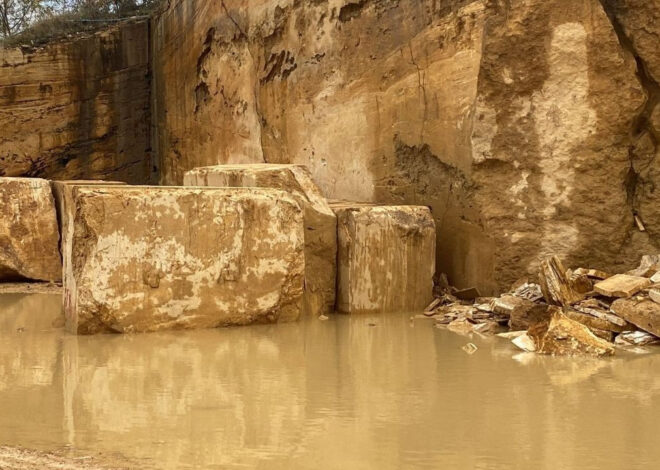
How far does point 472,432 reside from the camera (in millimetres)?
2652

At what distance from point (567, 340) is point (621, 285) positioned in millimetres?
650

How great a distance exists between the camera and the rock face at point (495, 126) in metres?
5.17

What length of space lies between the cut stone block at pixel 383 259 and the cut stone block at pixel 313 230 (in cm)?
5

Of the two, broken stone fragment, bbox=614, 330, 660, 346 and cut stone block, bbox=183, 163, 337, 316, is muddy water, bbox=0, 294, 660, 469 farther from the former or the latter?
cut stone block, bbox=183, 163, 337, 316

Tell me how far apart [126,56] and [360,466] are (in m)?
9.73

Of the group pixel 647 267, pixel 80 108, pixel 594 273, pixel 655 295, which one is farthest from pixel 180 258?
pixel 80 108

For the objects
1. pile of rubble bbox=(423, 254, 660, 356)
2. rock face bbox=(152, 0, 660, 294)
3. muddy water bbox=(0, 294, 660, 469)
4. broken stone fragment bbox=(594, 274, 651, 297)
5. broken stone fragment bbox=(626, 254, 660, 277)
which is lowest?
muddy water bbox=(0, 294, 660, 469)

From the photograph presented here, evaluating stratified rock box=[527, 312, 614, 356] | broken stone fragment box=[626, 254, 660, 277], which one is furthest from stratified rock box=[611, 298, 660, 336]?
broken stone fragment box=[626, 254, 660, 277]

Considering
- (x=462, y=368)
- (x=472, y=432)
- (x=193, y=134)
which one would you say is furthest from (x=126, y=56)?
(x=472, y=432)

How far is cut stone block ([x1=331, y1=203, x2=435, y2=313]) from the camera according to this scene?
17.3 ft

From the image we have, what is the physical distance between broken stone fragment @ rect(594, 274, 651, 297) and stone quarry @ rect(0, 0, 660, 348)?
15 mm

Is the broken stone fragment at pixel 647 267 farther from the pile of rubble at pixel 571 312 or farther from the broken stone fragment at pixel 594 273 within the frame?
the broken stone fragment at pixel 594 273

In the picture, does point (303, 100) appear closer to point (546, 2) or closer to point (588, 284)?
point (546, 2)

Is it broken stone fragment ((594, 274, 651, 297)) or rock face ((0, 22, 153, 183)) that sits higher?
rock face ((0, 22, 153, 183))
